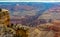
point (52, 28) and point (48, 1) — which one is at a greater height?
point (48, 1)

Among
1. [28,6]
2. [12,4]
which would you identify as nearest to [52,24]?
[28,6]

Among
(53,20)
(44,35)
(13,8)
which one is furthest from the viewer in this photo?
(13,8)

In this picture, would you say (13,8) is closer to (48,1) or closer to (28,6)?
(28,6)

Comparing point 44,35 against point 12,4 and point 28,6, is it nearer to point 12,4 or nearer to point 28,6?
point 28,6

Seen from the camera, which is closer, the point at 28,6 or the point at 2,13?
the point at 2,13

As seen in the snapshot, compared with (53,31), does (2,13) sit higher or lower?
higher

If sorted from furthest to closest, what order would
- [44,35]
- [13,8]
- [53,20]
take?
[13,8] < [53,20] < [44,35]

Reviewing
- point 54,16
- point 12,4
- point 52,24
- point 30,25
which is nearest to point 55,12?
point 54,16

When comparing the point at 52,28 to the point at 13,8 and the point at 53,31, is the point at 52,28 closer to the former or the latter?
the point at 53,31

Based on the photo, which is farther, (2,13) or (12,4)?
(12,4)

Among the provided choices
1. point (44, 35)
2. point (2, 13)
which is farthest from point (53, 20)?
point (2, 13)
